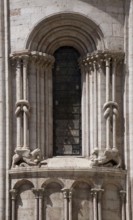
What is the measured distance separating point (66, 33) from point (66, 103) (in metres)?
2.76

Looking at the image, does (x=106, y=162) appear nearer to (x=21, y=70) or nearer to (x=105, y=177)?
(x=105, y=177)

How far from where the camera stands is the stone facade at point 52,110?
4166 cm

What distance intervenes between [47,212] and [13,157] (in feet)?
8.27

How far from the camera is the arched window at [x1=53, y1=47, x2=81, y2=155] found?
43156 mm

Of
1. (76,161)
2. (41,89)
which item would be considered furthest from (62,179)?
(41,89)

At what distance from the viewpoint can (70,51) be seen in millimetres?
43812

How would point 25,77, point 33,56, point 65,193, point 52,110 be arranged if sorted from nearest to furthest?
point 65,193 < point 25,77 < point 33,56 < point 52,110

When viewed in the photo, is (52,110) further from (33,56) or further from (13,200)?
(13,200)

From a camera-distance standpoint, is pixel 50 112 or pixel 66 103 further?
pixel 66 103

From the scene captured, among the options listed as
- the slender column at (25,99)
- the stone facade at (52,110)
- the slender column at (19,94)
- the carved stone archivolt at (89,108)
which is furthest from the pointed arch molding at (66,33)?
the slender column at (19,94)

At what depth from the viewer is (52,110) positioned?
4325 centimetres

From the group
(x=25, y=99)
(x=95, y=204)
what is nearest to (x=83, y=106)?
(x=25, y=99)

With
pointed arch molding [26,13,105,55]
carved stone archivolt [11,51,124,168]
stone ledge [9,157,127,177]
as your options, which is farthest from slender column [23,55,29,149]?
stone ledge [9,157,127,177]

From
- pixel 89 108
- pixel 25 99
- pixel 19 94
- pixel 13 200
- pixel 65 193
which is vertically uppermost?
pixel 19 94
